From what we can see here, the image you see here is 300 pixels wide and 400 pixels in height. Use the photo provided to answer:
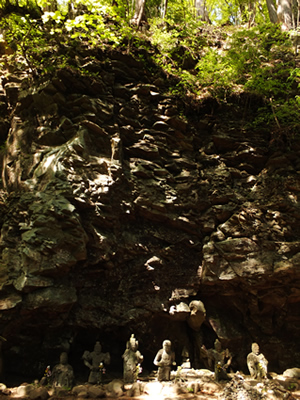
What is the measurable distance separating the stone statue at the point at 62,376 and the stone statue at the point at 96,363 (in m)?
0.51

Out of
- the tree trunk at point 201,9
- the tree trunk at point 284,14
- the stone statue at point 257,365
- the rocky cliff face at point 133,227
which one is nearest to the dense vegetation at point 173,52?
the tree trunk at point 284,14

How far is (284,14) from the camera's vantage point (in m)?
13.6

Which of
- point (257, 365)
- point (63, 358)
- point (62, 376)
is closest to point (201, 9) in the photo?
point (257, 365)

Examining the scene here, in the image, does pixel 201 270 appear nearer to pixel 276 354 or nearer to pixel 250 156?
pixel 276 354

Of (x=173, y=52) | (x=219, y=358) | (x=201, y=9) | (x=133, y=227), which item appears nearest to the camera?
(x=219, y=358)

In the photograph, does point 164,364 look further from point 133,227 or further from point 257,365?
point 133,227

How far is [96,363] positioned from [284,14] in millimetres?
17687

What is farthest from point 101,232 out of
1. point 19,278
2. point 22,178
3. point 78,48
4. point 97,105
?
point 78,48

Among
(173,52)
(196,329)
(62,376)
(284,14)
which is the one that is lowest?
(62,376)

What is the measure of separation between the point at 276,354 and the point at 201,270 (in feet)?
12.2

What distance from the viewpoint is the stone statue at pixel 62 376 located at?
662 cm

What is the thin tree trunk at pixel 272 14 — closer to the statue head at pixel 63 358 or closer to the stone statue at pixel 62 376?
the statue head at pixel 63 358

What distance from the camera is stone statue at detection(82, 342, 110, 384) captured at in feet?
23.1

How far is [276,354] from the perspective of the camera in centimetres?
893
